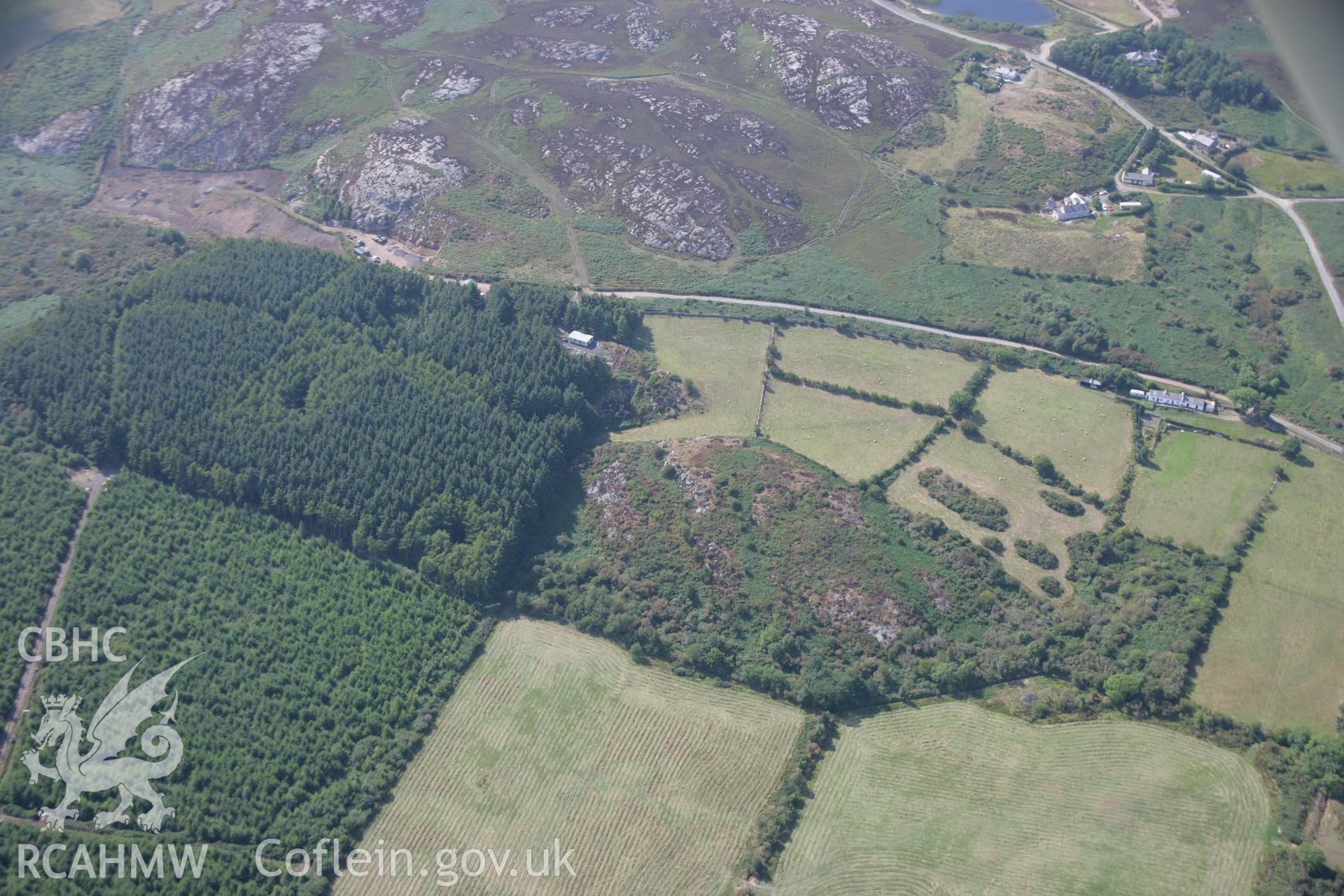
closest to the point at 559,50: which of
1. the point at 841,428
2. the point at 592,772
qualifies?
the point at 841,428

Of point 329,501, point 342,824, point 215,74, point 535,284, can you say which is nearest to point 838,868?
point 342,824

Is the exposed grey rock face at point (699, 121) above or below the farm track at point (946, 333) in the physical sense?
above

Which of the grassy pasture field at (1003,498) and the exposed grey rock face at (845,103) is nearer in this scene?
the grassy pasture field at (1003,498)

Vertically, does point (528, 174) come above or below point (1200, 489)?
above

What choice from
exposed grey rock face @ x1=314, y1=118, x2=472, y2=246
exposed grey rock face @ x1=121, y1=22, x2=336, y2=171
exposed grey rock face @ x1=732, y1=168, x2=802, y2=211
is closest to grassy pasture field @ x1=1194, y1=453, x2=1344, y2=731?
exposed grey rock face @ x1=732, y1=168, x2=802, y2=211

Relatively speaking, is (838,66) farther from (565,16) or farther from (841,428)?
(841,428)

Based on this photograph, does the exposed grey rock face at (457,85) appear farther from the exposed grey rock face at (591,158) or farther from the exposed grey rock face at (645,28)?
the exposed grey rock face at (645,28)

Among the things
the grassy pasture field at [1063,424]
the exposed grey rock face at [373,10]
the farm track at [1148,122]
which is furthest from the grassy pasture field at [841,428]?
the exposed grey rock face at [373,10]
